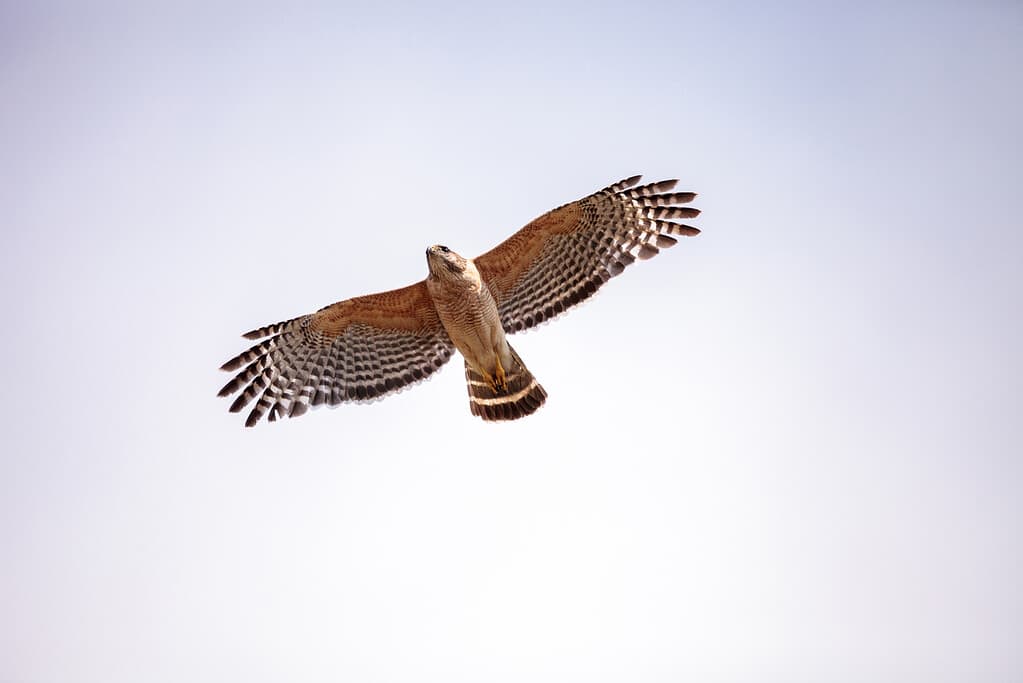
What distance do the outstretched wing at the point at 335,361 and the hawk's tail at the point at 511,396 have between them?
61cm

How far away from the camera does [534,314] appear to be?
1070 cm

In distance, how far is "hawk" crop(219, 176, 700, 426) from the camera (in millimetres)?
10305

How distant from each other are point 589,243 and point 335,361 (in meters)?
3.13

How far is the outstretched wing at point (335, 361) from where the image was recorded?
1088cm

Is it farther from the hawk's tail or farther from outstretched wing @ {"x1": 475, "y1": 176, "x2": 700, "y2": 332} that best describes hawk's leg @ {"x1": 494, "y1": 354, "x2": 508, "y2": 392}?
outstretched wing @ {"x1": 475, "y1": 176, "x2": 700, "y2": 332}

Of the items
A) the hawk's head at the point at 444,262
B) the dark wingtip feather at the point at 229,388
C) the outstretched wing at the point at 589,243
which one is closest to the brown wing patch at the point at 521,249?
the outstretched wing at the point at 589,243

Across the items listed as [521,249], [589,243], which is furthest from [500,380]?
[589,243]

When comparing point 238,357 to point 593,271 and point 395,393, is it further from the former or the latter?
point 593,271

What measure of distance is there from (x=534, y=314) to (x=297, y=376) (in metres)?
2.75

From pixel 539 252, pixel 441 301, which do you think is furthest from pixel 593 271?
pixel 441 301

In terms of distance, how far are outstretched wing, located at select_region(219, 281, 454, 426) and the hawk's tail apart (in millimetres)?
615

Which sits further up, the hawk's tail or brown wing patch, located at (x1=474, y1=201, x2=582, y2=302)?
brown wing patch, located at (x1=474, y1=201, x2=582, y2=302)

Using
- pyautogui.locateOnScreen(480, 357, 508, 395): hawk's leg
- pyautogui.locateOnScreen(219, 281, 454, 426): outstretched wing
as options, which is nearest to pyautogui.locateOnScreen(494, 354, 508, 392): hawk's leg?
pyautogui.locateOnScreen(480, 357, 508, 395): hawk's leg

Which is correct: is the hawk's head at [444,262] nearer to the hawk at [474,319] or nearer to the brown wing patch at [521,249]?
the hawk at [474,319]
